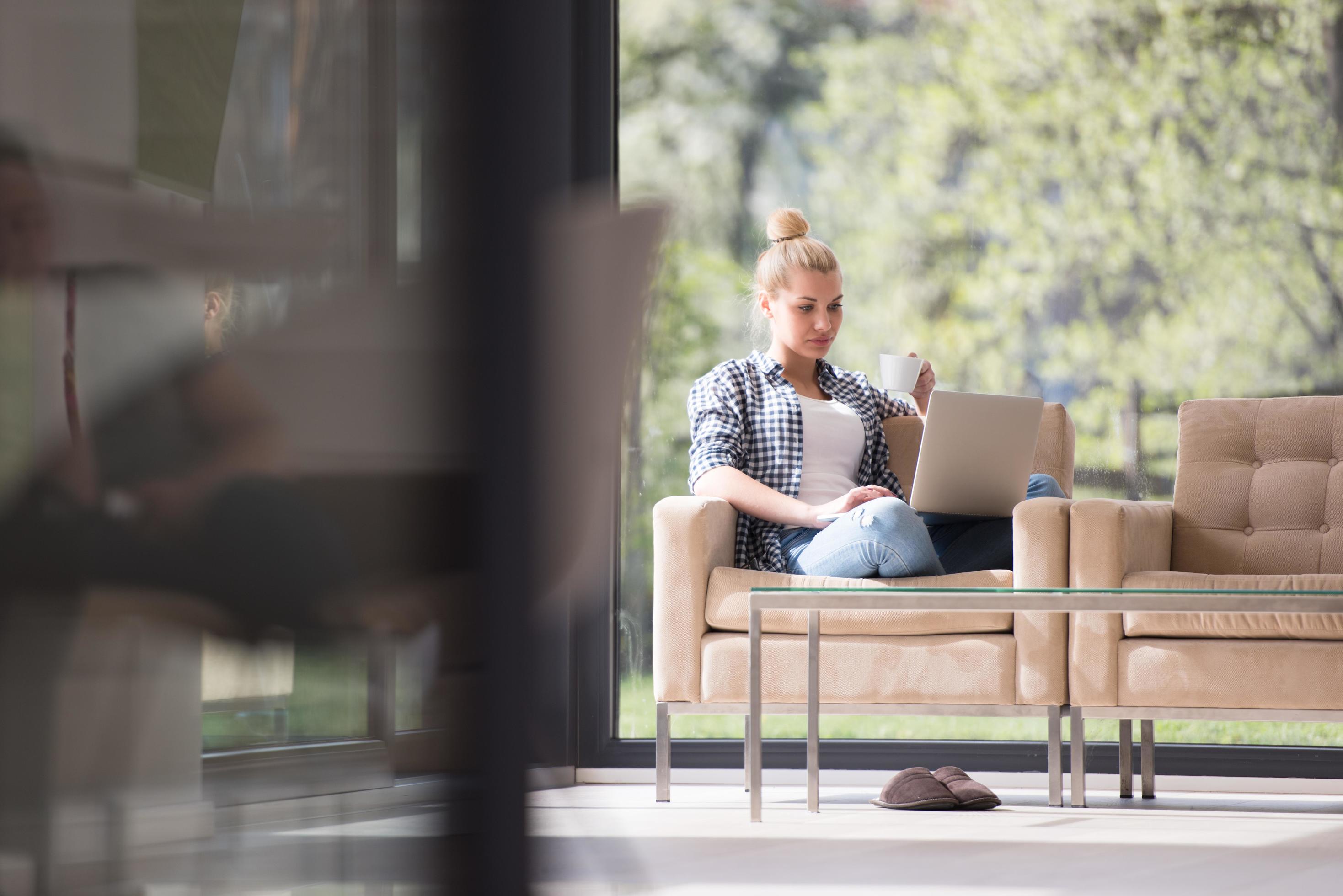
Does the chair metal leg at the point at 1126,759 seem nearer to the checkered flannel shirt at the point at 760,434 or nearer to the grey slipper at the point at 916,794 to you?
the grey slipper at the point at 916,794

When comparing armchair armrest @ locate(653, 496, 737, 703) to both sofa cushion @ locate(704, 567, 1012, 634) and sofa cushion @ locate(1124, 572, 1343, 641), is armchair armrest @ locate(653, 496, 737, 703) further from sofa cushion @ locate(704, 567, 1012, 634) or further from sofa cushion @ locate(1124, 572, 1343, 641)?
sofa cushion @ locate(1124, 572, 1343, 641)

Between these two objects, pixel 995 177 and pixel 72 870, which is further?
pixel 995 177

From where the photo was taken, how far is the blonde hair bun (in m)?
3.12

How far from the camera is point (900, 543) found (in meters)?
2.50

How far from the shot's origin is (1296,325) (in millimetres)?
3229

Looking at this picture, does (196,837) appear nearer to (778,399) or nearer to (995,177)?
(778,399)

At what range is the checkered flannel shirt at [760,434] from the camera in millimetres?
2852

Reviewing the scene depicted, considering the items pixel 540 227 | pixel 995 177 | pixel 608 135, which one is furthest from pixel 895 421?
pixel 540 227

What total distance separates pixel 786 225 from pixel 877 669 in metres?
1.12

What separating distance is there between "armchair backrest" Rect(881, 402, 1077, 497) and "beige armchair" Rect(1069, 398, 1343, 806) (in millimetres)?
249

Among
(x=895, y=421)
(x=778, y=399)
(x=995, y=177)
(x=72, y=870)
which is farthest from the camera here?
(x=995, y=177)

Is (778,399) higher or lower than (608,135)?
lower

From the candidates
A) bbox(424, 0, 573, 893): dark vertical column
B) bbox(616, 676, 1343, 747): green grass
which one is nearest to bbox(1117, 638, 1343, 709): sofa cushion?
bbox(616, 676, 1343, 747): green grass

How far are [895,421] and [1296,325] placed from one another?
1013 millimetres
